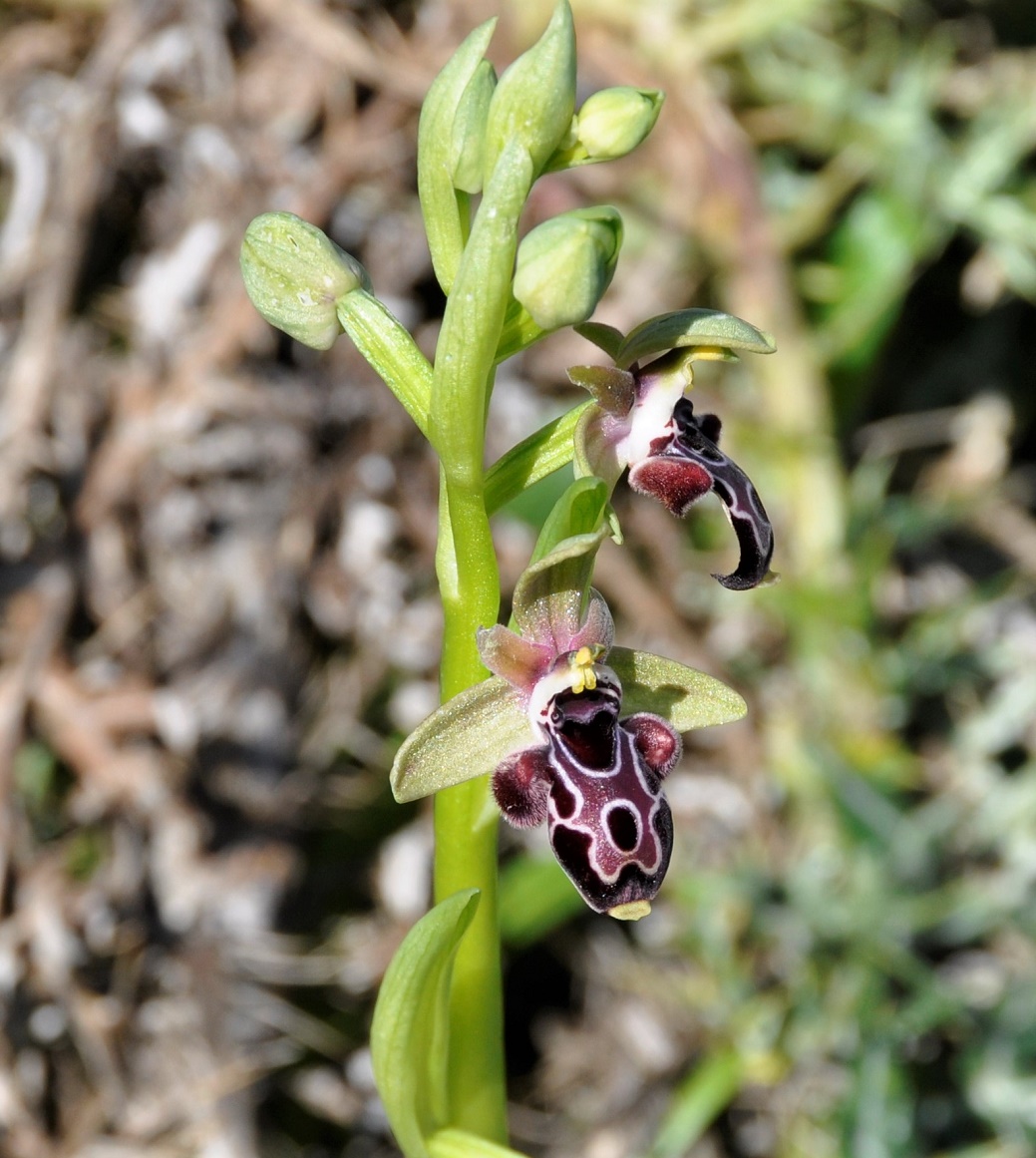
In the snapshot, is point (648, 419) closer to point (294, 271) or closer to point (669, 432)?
→ point (669, 432)

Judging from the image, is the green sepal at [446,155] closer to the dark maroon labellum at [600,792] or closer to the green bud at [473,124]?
the green bud at [473,124]

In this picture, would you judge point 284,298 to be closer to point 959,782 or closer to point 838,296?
point 838,296

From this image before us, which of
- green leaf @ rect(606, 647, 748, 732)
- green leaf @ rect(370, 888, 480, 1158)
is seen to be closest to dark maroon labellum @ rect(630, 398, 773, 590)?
green leaf @ rect(606, 647, 748, 732)

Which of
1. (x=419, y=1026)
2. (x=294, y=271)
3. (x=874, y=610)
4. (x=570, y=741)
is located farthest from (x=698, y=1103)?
(x=294, y=271)

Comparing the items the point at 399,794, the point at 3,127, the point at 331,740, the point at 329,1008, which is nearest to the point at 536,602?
the point at 399,794

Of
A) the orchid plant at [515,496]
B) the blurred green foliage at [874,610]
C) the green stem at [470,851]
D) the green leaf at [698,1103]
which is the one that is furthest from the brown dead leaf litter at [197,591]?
the orchid plant at [515,496]

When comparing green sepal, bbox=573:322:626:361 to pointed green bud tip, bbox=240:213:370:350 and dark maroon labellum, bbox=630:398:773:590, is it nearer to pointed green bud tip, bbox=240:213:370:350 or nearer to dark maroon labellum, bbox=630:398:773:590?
dark maroon labellum, bbox=630:398:773:590
